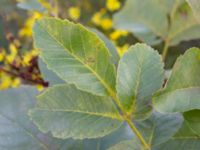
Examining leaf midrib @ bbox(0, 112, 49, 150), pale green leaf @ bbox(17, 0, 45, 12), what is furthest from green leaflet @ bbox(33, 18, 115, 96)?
pale green leaf @ bbox(17, 0, 45, 12)

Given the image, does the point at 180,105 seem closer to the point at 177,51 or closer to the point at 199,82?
the point at 199,82

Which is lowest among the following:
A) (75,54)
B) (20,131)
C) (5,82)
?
(5,82)

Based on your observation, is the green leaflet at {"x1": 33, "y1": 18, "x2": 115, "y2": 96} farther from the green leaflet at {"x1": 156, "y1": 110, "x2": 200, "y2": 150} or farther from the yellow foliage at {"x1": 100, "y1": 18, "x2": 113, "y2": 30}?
the yellow foliage at {"x1": 100, "y1": 18, "x2": 113, "y2": 30}

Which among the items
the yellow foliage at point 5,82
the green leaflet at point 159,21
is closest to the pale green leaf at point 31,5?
the green leaflet at point 159,21

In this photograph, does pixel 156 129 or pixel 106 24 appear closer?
pixel 156 129

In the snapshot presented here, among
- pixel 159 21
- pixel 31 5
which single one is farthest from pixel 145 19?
pixel 31 5

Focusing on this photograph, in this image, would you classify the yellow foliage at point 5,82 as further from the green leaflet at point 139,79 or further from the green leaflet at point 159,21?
the green leaflet at point 139,79

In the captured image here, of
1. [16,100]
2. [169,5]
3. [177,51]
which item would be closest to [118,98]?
[16,100]

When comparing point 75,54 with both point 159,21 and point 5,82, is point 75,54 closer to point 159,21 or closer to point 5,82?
point 159,21
